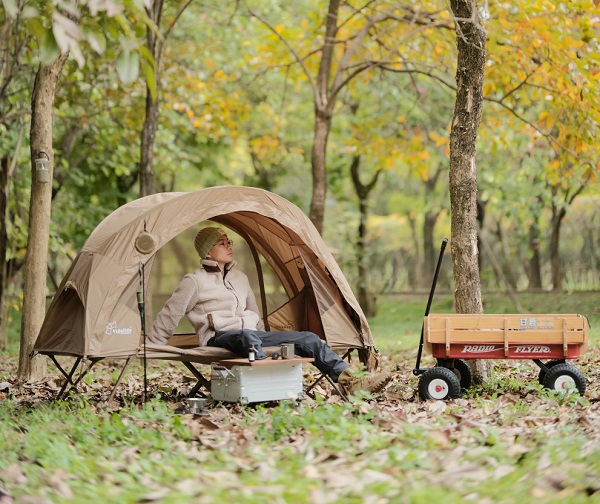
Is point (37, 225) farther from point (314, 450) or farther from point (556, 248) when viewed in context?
point (556, 248)

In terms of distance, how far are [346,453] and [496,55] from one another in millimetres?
7224

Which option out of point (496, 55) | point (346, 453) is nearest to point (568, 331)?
point (346, 453)

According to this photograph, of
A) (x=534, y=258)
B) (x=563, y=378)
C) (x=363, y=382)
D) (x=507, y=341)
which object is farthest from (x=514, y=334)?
(x=534, y=258)

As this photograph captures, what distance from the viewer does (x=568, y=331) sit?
22.5ft

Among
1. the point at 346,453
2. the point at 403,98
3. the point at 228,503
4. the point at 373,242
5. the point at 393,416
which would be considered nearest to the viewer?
the point at 228,503

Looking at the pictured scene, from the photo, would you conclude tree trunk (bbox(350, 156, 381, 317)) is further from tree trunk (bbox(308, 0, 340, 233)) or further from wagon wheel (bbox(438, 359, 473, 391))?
wagon wheel (bbox(438, 359, 473, 391))

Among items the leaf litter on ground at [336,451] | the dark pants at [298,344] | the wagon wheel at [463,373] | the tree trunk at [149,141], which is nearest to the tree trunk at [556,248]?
the tree trunk at [149,141]

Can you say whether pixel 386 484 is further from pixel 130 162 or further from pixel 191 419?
pixel 130 162

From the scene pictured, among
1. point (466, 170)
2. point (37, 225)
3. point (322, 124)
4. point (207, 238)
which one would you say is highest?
point (322, 124)

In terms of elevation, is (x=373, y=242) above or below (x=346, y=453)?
above

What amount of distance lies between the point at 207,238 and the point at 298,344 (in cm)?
133

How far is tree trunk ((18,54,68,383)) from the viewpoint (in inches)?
323

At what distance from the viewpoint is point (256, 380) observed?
6727 millimetres

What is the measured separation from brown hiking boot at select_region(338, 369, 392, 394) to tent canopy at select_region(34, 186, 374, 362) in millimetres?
836
